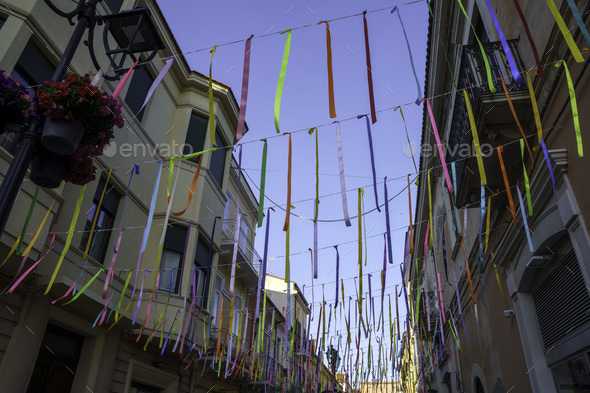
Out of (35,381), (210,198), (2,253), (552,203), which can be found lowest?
(35,381)

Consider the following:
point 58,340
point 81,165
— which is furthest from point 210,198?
point 81,165

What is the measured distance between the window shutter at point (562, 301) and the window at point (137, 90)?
28.7ft

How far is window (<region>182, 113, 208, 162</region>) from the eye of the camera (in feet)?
36.1

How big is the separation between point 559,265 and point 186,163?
8834mm

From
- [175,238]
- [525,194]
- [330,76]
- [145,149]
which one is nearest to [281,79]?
[330,76]

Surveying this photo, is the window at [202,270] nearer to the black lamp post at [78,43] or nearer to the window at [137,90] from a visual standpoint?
the window at [137,90]

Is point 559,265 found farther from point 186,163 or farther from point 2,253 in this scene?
point 186,163

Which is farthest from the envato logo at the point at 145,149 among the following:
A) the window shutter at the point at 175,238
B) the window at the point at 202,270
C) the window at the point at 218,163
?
the window at the point at 202,270

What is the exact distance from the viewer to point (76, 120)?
304 centimetres

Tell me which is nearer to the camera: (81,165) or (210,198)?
(81,165)

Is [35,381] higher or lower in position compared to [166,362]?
lower

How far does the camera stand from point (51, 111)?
2.88 metres

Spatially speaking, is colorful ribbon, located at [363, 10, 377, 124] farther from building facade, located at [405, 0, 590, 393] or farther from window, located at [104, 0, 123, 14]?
window, located at [104, 0, 123, 14]

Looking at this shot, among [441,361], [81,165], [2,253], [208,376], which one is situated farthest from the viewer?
[441,361]
